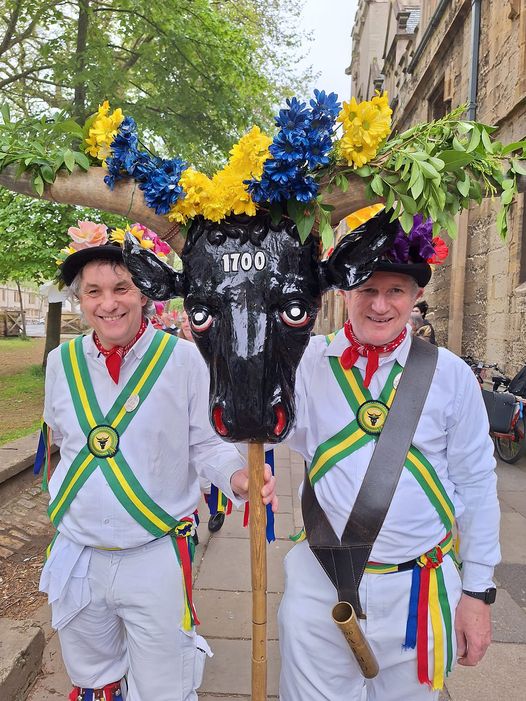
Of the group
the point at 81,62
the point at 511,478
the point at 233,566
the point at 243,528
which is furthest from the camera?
the point at 81,62

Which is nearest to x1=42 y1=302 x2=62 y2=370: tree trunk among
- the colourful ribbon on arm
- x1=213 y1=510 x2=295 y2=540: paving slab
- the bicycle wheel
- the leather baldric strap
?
x1=213 y1=510 x2=295 y2=540: paving slab

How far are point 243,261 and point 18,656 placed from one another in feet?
7.96

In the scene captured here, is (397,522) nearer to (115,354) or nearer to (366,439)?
(366,439)

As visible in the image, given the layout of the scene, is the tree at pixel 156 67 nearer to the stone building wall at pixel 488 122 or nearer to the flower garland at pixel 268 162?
the stone building wall at pixel 488 122

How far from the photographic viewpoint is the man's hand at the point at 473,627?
185 cm

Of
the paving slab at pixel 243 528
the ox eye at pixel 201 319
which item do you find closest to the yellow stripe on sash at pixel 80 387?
the ox eye at pixel 201 319

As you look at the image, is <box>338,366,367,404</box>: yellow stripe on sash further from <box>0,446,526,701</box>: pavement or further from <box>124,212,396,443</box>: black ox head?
<box>0,446,526,701</box>: pavement

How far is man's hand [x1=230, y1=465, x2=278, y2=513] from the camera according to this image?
5.27 ft

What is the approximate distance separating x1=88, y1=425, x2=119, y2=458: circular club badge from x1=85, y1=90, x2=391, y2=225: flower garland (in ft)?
2.96

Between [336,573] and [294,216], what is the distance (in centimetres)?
118

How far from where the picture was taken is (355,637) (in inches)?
66.6

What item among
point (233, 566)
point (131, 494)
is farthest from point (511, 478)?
point (131, 494)

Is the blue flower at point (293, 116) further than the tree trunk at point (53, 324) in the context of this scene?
No

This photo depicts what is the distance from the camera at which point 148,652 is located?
6.55ft
